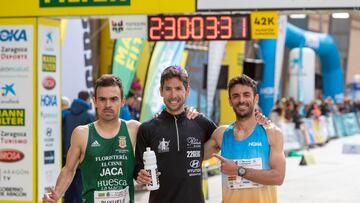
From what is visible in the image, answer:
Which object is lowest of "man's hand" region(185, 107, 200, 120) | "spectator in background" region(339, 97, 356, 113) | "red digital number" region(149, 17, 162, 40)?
"spectator in background" region(339, 97, 356, 113)

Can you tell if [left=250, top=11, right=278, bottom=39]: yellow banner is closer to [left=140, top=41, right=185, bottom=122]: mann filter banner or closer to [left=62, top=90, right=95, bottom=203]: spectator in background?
[left=62, top=90, right=95, bottom=203]: spectator in background

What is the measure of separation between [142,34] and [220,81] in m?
9.10

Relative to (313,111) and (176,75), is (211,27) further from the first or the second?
(313,111)

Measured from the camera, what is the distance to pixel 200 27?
11.2 m

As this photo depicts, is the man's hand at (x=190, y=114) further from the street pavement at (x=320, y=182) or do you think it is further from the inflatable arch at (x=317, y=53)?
the inflatable arch at (x=317, y=53)

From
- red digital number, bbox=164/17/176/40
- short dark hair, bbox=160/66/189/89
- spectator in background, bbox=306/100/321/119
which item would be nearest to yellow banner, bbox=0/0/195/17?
red digital number, bbox=164/17/176/40

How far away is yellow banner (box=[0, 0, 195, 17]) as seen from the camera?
11.1m

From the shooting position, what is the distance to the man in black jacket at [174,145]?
5781 millimetres

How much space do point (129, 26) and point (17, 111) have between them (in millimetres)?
2010

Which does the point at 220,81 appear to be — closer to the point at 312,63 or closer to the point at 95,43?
the point at 95,43

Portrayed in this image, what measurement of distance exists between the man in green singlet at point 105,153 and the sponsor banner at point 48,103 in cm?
561

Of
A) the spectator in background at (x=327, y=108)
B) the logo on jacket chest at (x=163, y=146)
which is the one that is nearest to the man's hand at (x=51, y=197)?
the logo on jacket chest at (x=163, y=146)

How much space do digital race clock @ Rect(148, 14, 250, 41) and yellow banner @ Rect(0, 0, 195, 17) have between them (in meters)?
0.19

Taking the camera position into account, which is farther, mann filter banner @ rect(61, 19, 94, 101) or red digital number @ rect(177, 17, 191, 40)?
mann filter banner @ rect(61, 19, 94, 101)
